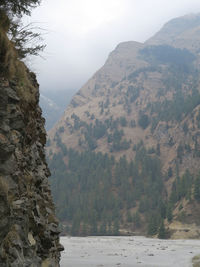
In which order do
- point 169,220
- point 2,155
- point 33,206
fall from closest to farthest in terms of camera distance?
point 2,155 < point 33,206 < point 169,220

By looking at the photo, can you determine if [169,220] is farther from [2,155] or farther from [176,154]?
[2,155]

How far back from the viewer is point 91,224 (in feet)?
422

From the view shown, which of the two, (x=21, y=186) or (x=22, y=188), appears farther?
(x=22, y=188)

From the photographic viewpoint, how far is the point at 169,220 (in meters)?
114

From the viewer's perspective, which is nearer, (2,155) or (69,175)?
(2,155)

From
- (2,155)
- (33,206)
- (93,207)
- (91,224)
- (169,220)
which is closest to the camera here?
(2,155)

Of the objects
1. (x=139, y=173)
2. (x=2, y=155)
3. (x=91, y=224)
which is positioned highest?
(x=2, y=155)

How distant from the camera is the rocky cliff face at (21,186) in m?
10.9

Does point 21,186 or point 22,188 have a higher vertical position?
point 21,186

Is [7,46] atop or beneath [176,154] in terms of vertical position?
atop

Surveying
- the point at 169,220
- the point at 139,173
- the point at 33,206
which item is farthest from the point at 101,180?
the point at 33,206

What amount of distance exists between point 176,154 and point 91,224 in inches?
2928

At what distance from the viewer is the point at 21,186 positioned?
1290 centimetres

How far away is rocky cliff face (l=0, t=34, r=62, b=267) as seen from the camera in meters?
10.9
